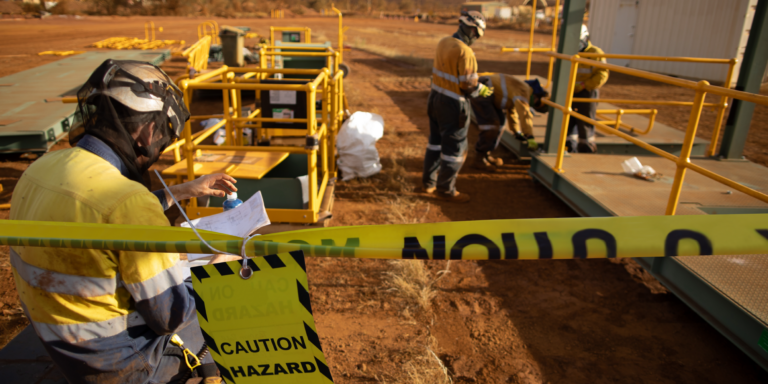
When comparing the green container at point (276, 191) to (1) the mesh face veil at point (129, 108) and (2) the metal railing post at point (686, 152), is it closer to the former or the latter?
(1) the mesh face veil at point (129, 108)

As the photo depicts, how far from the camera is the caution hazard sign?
1.20 meters

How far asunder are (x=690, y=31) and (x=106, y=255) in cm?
1672

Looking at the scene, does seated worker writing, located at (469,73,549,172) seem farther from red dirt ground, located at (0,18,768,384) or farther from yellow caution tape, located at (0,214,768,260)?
yellow caution tape, located at (0,214,768,260)

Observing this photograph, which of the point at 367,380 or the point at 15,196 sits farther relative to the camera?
the point at 367,380

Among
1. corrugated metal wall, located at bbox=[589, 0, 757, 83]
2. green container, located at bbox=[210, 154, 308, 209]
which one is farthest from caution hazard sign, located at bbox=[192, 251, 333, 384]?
corrugated metal wall, located at bbox=[589, 0, 757, 83]

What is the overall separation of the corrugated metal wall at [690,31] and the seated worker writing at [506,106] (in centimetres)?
1002

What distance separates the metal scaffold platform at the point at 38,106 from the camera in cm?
611

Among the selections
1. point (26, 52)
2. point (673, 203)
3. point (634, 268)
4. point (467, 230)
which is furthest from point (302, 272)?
point (26, 52)

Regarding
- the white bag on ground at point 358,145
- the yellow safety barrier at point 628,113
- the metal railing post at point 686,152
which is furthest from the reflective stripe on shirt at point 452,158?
the yellow safety barrier at point 628,113

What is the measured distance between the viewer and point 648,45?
50.6 ft

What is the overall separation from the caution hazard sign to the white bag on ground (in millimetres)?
4648

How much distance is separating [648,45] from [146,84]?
17.6 metres

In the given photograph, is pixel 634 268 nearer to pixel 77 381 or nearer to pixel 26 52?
pixel 77 381

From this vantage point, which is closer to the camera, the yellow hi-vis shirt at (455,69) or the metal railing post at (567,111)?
the metal railing post at (567,111)
